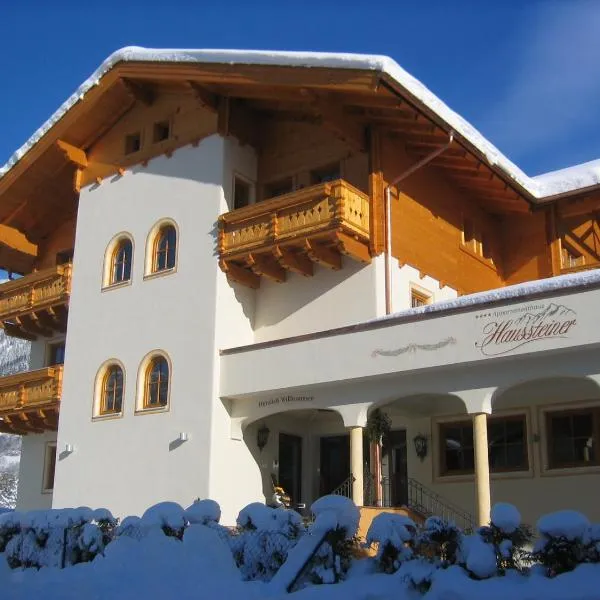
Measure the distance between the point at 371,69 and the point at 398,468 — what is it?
8.64 meters

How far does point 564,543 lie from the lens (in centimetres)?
825

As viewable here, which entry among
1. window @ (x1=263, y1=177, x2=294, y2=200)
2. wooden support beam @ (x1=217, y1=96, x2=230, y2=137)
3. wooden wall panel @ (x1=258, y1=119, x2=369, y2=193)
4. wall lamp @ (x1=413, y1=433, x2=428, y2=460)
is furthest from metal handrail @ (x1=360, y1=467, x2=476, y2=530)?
wooden support beam @ (x1=217, y1=96, x2=230, y2=137)

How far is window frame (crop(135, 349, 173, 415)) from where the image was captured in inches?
802

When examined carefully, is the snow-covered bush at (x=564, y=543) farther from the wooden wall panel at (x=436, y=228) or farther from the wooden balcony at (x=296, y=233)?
the wooden wall panel at (x=436, y=228)

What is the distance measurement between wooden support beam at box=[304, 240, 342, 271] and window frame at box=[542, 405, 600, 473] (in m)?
5.17

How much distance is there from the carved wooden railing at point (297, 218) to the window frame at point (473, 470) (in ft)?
14.2

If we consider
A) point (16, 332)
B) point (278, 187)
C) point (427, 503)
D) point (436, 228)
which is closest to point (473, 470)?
point (427, 503)

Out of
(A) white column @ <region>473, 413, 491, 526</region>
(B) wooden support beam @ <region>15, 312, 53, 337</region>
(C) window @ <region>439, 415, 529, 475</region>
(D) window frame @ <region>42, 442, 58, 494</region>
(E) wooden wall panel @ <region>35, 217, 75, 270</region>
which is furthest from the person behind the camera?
(E) wooden wall panel @ <region>35, 217, 75, 270</region>

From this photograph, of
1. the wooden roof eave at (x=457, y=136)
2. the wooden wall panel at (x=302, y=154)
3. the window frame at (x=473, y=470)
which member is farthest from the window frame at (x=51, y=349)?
the wooden roof eave at (x=457, y=136)

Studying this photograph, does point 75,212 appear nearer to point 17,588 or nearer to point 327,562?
point 17,588

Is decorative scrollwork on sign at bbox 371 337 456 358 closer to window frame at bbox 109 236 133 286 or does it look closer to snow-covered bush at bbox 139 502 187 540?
snow-covered bush at bbox 139 502 187 540

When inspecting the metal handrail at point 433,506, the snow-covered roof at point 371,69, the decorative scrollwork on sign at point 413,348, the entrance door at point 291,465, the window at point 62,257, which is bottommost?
the metal handrail at point 433,506

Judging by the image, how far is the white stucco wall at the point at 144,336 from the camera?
19.7 meters

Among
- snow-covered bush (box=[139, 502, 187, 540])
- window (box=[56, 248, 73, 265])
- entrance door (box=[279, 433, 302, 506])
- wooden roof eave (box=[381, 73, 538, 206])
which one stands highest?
wooden roof eave (box=[381, 73, 538, 206])
